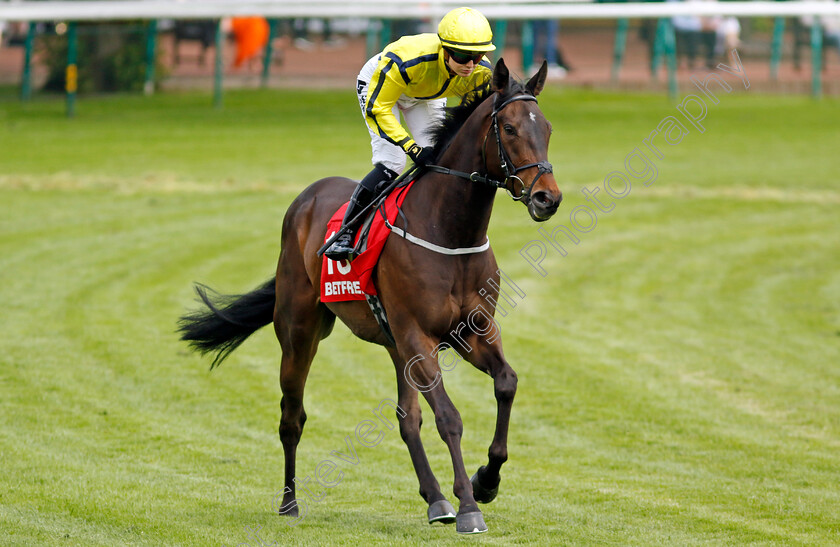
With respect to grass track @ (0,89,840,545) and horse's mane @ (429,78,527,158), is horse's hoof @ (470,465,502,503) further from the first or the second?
horse's mane @ (429,78,527,158)

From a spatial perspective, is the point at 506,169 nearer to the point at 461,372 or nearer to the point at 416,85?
the point at 416,85

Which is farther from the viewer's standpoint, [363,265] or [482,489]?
[363,265]

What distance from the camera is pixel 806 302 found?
42.7 ft

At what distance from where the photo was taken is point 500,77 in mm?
5320

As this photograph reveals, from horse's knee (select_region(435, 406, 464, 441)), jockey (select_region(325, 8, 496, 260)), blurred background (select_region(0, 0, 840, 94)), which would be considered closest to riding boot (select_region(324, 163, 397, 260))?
jockey (select_region(325, 8, 496, 260))

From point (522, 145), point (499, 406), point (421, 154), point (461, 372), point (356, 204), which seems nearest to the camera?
point (522, 145)

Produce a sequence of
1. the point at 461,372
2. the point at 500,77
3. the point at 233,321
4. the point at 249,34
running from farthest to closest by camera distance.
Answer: the point at 249,34 < the point at 461,372 < the point at 233,321 < the point at 500,77

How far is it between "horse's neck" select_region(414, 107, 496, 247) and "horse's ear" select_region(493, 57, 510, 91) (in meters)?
0.18

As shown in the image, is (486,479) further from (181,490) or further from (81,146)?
(81,146)

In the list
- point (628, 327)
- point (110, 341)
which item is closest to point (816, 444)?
point (628, 327)

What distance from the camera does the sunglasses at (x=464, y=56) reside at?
18.3 ft

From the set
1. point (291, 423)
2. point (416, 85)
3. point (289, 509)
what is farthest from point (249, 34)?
point (289, 509)

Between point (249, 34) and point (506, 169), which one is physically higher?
point (506, 169)

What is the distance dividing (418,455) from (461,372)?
4.55 m
